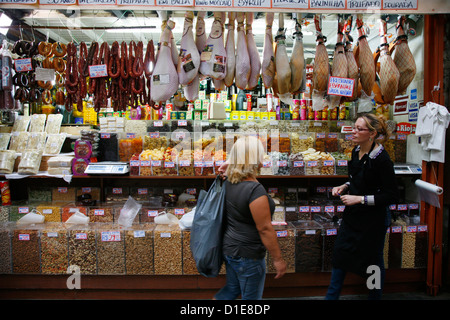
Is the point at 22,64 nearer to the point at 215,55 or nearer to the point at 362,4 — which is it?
the point at 215,55

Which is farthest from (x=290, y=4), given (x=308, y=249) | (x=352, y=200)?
(x=308, y=249)

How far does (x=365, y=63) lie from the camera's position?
9.07 feet

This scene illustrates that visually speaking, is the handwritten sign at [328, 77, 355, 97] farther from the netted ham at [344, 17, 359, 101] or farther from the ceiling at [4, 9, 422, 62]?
the ceiling at [4, 9, 422, 62]

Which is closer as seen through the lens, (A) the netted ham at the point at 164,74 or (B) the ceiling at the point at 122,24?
(A) the netted ham at the point at 164,74

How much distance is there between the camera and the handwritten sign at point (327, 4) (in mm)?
2531

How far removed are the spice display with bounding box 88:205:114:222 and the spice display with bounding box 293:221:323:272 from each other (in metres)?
1.98

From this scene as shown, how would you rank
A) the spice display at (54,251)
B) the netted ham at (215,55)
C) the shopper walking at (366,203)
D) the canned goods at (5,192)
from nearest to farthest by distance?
the shopper walking at (366,203) < the netted ham at (215,55) < the spice display at (54,251) < the canned goods at (5,192)

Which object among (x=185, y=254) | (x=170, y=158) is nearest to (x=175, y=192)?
(x=170, y=158)

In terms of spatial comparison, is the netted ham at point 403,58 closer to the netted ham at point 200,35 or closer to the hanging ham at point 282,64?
the hanging ham at point 282,64

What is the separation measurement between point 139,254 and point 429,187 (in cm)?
294

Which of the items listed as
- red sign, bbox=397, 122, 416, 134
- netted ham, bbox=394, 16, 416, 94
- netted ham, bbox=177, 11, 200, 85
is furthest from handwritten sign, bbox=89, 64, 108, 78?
red sign, bbox=397, 122, 416, 134

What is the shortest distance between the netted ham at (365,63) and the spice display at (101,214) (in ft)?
9.29

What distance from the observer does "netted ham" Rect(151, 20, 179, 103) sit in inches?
104

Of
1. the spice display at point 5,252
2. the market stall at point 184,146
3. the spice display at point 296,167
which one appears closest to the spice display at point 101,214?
the market stall at point 184,146
